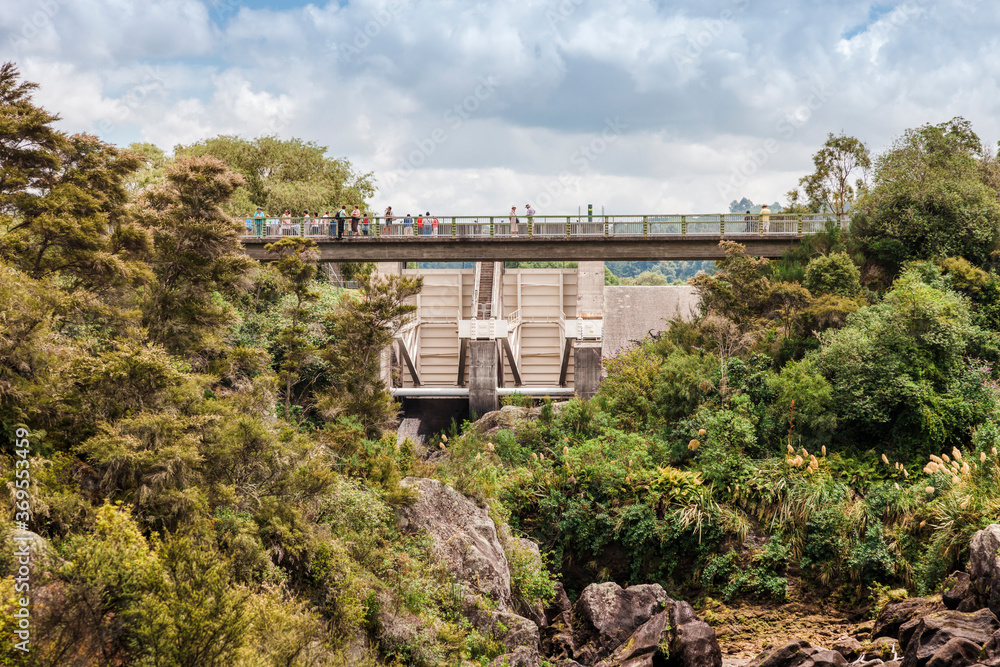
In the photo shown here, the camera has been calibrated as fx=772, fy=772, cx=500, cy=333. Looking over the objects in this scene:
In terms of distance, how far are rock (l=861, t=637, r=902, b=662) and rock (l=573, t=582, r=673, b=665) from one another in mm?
3684

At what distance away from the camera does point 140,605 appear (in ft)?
24.3

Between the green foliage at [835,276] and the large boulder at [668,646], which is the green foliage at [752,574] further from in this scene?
the green foliage at [835,276]

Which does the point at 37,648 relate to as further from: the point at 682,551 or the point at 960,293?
the point at 960,293

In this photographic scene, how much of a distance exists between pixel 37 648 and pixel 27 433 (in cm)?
349

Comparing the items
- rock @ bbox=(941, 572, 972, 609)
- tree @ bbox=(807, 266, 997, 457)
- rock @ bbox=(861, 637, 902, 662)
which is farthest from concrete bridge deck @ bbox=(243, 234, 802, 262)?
rock @ bbox=(861, 637, 902, 662)

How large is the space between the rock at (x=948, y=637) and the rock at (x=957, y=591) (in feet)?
1.66

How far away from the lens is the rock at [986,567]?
12.0 meters

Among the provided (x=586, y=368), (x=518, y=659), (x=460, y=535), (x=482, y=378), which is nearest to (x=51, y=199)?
(x=460, y=535)

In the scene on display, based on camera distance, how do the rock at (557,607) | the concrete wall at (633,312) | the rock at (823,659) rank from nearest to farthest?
the rock at (823,659)
the rock at (557,607)
the concrete wall at (633,312)

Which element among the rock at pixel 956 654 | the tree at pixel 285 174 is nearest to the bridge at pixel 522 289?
the tree at pixel 285 174

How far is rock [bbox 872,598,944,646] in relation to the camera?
13344 mm

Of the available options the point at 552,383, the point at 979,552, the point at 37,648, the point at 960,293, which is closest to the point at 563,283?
the point at 552,383

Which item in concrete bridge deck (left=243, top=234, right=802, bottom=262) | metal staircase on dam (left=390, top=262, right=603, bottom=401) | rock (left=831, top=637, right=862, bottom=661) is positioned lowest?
rock (left=831, top=637, right=862, bottom=661)

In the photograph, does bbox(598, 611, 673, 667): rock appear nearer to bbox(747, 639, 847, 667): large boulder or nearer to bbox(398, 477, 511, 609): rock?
bbox(747, 639, 847, 667): large boulder
